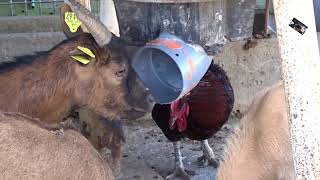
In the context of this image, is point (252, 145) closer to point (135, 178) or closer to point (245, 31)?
point (245, 31)

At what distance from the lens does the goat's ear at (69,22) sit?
17.0 feet

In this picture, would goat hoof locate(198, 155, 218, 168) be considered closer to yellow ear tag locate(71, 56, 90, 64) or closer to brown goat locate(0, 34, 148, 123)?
brown goat locate(0, 34, 148, 123)

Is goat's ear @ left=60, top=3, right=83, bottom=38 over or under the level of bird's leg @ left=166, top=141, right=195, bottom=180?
over

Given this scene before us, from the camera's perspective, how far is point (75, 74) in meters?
5.23

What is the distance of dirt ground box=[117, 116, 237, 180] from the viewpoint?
5910mm

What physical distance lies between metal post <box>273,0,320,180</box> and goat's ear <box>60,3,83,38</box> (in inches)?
110

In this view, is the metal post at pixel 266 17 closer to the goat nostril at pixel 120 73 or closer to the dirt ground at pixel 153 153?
the dirt ground at pixel 153 153

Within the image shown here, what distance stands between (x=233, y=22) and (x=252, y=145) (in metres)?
0.73

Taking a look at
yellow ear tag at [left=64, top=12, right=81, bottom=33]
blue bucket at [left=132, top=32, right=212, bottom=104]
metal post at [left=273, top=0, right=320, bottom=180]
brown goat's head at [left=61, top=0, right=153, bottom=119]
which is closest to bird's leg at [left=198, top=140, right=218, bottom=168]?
brown goat's head at [left=61, top=0, right=153, bottom=119]

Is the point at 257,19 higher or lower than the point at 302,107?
lower

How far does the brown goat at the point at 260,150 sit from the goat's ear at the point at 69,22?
1.87 m

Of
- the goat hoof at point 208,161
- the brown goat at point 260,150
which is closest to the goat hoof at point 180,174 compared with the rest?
the goat hoof at point 208,161

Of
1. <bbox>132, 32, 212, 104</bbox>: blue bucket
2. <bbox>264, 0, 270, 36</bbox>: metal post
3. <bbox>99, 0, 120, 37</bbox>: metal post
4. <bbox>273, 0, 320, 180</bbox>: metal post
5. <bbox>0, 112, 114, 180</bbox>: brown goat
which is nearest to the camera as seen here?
<bbox>273, 0, 320, 180</bbox>: metal post

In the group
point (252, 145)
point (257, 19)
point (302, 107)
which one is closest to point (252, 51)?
point (257, 19)
